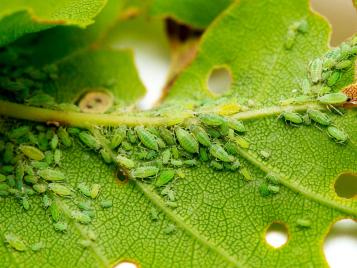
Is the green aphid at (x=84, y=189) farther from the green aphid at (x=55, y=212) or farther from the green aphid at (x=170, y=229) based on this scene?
the green aphid at (x=170, y=229)

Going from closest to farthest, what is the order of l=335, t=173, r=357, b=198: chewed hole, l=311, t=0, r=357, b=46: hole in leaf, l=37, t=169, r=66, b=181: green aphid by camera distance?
l=335, t=173, r=357, b=198: chewed hole → l=37, t=169, r=66, b=181: green aphid → l=311, t=0, r=357, b=46: hole in leaf

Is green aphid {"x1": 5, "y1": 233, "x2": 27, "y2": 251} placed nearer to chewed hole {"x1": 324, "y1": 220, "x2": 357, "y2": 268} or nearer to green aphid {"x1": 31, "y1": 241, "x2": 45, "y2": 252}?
green aphid {"x1": 31, "y1": 241, "x2": 45, "y2": 252}

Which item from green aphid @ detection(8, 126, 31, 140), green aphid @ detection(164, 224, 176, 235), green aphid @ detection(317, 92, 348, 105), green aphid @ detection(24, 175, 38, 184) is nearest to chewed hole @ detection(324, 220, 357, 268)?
green aphid @ detection(317, 92, 348, 105)

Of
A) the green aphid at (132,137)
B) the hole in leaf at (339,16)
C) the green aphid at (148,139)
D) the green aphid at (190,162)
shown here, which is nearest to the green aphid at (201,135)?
the green aphid at (190,162)

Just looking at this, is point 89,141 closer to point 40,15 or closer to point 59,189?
point 59,189

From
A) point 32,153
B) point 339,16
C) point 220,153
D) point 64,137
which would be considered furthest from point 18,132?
point 339,16

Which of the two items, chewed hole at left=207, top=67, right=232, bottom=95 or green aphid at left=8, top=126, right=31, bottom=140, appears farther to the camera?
chewed hole at left=207, top=67, right=232, bottom=95

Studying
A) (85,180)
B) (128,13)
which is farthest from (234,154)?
(128,13)
